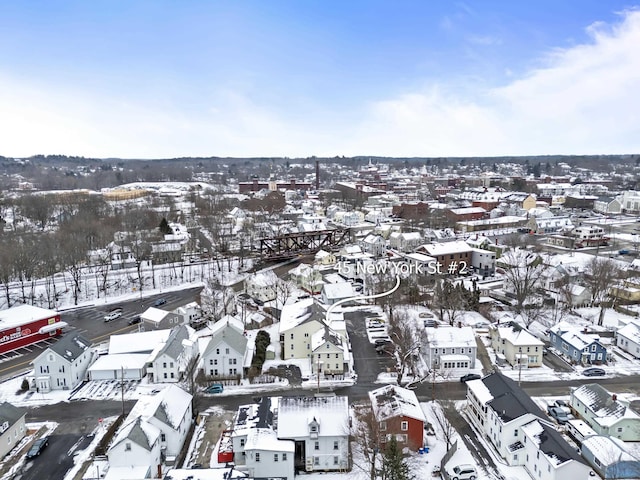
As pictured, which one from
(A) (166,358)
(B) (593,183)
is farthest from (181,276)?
(B) (593,183)

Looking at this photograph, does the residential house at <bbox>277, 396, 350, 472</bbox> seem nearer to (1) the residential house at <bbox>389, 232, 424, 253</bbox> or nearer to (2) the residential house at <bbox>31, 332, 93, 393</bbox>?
(2) the residential house at <bbox>31, 332, 93, 393</bbox>

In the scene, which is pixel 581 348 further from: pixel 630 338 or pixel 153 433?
pixel 153 433

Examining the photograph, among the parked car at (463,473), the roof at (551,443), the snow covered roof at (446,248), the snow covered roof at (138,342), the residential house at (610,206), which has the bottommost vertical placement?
the parked car at (463,473)

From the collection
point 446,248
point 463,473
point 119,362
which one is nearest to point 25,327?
point 119,362

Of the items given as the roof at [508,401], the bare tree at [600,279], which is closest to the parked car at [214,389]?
the roof at [508,401]

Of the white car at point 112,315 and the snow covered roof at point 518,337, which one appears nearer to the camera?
the snow covered roof at point 518,337

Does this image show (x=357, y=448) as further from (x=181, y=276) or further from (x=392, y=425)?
(x=181, y=276)

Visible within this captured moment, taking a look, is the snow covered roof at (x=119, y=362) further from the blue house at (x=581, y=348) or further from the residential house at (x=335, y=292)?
the blue house at (x=581, y=348)
